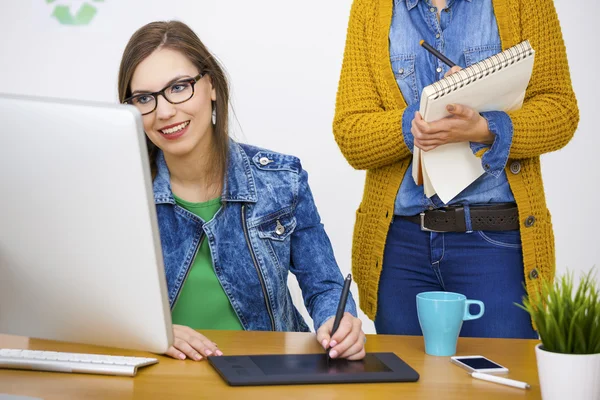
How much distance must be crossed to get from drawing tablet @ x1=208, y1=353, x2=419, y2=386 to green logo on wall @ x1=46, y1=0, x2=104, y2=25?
2.50 metres

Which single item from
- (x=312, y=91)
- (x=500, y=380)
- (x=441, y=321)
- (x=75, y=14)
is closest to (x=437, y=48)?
(x=441, y=321)

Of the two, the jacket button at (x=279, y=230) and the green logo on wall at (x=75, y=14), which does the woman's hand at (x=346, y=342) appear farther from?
the green logo on wall at (x=75, y=14)

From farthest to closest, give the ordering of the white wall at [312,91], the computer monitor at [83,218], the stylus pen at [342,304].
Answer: the white wall at [312,91] → the stylus pen at [342,304] → the computer monitor at [83,218]

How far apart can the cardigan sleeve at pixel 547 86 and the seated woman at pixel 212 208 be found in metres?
0.51

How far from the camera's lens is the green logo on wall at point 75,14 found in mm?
3494

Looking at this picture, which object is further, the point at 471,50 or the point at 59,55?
the point at 59,55

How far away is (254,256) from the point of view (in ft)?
5.90

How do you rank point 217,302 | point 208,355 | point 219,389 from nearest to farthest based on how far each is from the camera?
point 219,389, point 208,355, point 217,302

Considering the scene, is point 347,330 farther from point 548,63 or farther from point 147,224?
point 548,63

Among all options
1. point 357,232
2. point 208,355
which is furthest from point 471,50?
point 208,355

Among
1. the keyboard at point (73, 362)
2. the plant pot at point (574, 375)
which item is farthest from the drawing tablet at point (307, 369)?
the plant pot at point (574, 375)

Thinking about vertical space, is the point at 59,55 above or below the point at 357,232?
above

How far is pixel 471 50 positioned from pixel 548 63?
171 millimetres

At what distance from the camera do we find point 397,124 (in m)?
1.77
